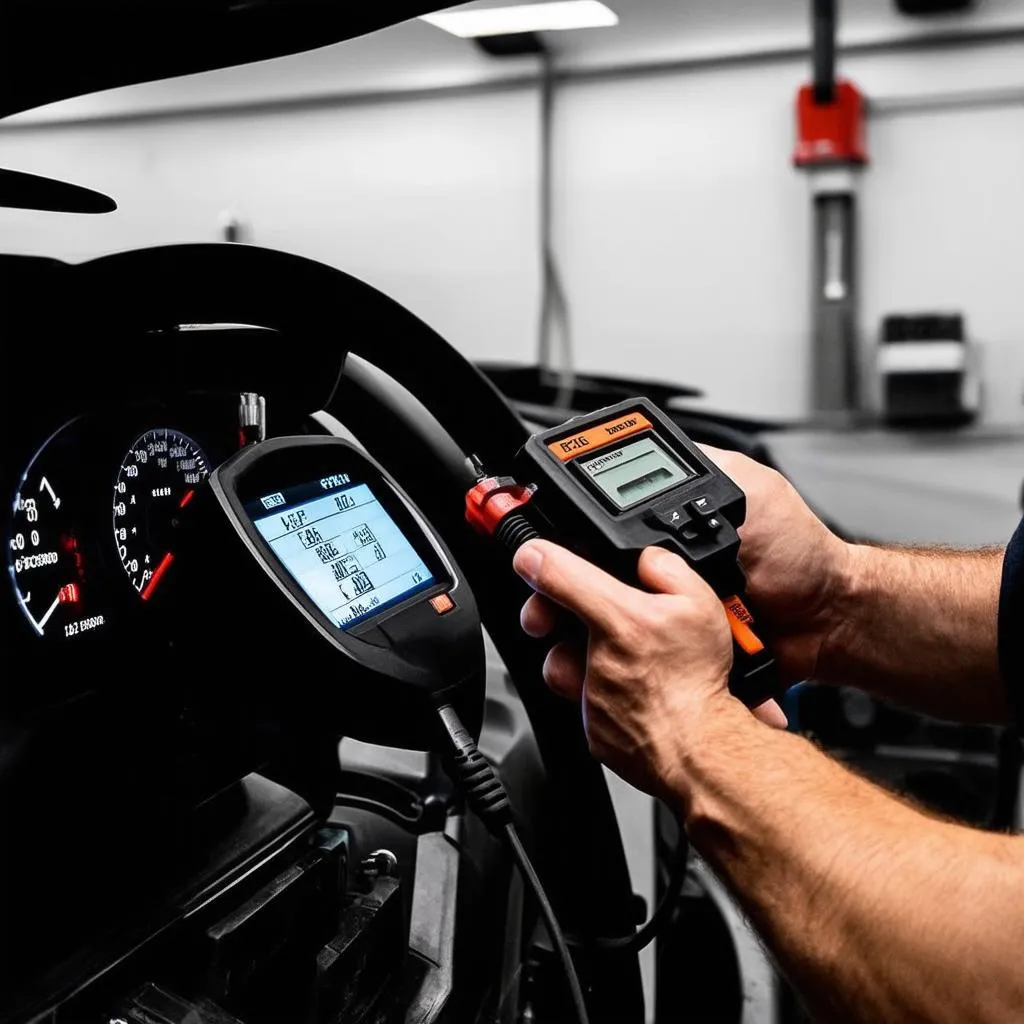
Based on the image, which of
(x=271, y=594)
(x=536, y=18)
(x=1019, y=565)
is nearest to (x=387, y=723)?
(x=271, y=594)

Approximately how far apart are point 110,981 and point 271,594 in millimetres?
195

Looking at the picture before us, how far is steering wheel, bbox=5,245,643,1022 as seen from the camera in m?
0.59

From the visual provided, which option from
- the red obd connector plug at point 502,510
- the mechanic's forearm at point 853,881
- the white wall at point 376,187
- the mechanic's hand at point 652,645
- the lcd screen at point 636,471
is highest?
the white wall at point 376,187

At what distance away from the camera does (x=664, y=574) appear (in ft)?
1.90

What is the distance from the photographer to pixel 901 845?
0.52 metres

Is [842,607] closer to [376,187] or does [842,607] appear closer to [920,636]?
[920,636]

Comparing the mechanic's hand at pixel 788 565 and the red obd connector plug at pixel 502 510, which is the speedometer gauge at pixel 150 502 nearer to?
the red obd connector plug at pixel 502 510

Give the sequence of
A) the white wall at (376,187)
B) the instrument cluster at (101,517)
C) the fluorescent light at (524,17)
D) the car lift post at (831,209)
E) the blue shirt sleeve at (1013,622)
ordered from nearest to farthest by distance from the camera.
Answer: the instrument cluster at (101,517) → the blue shirt sleeve at (1013,622) → the fluorescent light at (524,17) → the car lift post at (831,209) → the white wall at (376,187)

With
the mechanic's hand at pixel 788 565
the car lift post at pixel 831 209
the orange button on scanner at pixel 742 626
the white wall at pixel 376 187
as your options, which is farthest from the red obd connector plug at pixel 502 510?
the white wall at pixel 376 187

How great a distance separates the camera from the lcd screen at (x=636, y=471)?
61cm

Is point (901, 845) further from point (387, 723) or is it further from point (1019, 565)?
point (1019, 565)

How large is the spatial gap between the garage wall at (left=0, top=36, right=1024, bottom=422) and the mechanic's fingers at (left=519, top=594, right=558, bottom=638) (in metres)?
1.63

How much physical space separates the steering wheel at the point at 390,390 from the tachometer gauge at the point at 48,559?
4 cm

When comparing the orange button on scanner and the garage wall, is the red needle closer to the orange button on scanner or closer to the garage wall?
the orange button on scanner
